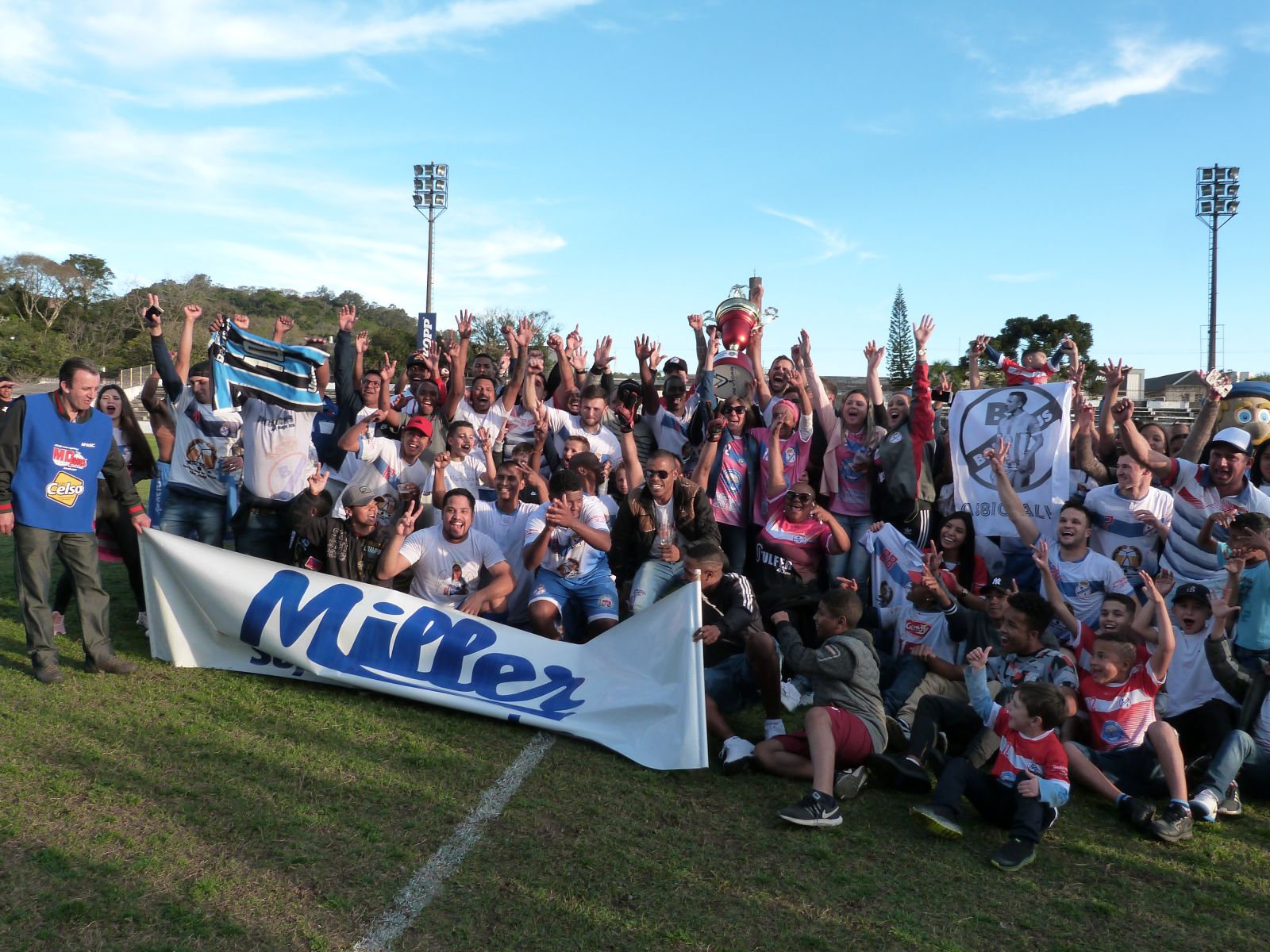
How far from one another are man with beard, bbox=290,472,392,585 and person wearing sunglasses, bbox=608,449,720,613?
5.78 ft

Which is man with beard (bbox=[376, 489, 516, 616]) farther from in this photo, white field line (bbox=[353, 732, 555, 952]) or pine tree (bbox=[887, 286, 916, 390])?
pine tree (bbox=[887, 286, 916, 390])

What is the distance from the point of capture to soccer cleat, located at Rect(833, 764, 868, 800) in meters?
5.02

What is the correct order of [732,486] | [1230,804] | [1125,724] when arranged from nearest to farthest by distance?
1. [1230,804]
2. [1125,724]
3. [732,486]

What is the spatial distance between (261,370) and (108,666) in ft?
8.69

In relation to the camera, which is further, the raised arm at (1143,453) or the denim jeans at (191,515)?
the denim jeans at (191,515)

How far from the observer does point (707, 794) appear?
5.07 metres

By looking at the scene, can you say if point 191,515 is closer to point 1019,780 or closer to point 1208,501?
point 1019,780

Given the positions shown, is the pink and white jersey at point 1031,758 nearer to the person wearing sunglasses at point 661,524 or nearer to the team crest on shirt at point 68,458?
the person wearing sunglasses at point 661,524

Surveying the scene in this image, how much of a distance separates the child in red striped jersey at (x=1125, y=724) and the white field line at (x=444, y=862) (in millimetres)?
2985

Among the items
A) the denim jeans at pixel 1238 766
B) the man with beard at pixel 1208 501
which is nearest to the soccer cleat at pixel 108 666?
the denim jeans at pixel 1238 766

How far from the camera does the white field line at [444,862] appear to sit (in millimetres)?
3570

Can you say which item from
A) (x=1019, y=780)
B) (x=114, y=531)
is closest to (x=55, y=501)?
(x=114, y=531)

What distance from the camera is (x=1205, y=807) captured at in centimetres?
491

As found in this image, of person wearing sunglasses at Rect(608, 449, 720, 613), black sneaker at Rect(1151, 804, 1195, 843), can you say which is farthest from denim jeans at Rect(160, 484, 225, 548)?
black sneaker at Rect(1151, 804, 1195, 843)
